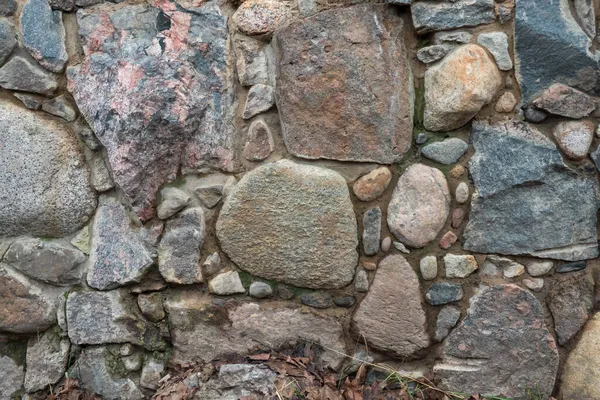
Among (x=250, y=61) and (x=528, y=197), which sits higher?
(x=250, y=61)

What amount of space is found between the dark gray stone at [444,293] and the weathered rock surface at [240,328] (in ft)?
1.02

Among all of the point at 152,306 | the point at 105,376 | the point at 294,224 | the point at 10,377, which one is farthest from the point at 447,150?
the point at 10,377

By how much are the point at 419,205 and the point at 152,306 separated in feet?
3.04

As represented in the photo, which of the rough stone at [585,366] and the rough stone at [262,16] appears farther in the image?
the rough stone at [262,16]

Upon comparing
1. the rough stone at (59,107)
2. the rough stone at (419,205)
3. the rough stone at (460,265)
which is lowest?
the rough stone at (460,265)

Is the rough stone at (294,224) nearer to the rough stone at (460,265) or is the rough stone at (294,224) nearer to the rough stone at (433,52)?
the rough stone at (460,265)

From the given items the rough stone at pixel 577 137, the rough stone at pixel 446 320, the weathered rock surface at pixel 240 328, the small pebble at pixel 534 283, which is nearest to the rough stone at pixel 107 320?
the weathered rock surface at pixel 240 328

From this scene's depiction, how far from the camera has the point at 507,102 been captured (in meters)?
1.67

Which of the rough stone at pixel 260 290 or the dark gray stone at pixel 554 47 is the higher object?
the dark gray stone at pixel 554 47

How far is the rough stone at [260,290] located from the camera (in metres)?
1.84

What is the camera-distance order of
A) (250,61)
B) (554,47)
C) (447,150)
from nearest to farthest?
(554,47) → (447,150) → (250,61)

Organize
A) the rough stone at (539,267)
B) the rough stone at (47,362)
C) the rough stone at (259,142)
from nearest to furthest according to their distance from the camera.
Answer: the rough stone at (539,267), the rough stone at (259,142), the rough stone at (47,362)

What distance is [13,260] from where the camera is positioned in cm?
190

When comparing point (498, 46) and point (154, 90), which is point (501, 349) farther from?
point (154, 90)
